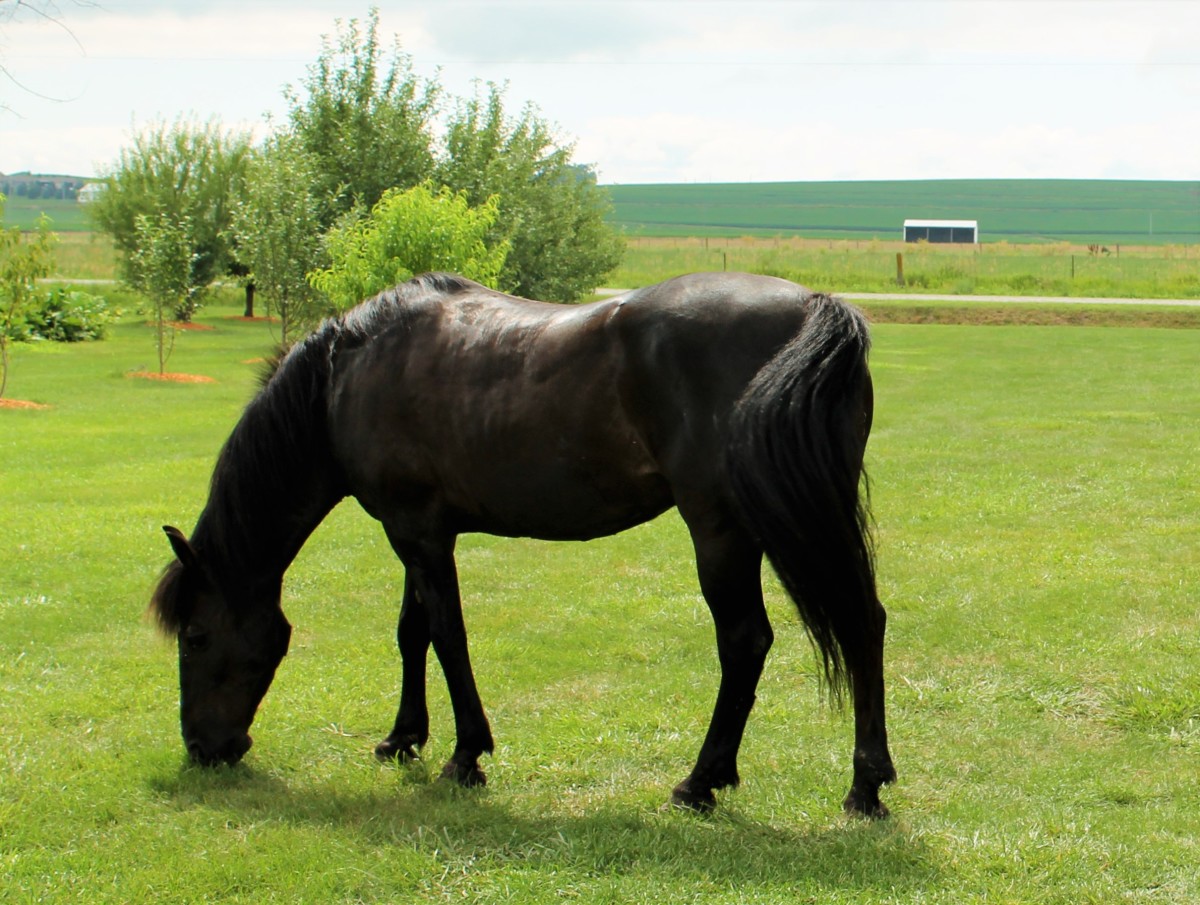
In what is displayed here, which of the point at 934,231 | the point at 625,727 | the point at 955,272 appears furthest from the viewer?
the point at 934,231

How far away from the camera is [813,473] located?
3654mm

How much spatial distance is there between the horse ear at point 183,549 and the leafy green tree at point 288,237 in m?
16.3

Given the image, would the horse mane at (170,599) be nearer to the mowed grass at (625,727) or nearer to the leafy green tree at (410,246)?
the mowed grass at (625,727)

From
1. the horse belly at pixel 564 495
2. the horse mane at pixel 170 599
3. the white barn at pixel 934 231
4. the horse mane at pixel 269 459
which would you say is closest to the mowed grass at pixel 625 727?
the horse mane at pixel 170 599

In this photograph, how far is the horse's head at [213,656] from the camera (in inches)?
179

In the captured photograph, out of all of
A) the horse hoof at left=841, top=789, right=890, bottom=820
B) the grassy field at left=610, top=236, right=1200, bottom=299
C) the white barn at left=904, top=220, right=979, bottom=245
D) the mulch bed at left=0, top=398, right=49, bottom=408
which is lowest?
the horse hoof at left=841, top=789, right=890, bottom=820

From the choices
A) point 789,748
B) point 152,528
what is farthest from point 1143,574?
point 152,528

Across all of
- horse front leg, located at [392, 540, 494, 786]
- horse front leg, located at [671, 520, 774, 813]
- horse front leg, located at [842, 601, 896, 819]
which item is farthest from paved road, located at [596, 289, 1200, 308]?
horse front leg, located at [842, 601, 896, 819]

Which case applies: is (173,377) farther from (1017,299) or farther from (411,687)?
(1017,299)

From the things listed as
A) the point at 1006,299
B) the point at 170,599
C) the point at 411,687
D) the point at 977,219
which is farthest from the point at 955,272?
the point at 977,219

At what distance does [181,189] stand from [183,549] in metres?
30.8

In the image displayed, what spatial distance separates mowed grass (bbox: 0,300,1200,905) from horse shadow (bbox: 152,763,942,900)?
13 mm

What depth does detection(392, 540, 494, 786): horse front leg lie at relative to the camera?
4.43m

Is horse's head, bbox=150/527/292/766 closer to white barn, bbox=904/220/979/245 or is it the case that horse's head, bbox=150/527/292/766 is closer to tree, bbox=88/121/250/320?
tree, bbox=88/121/250/320
